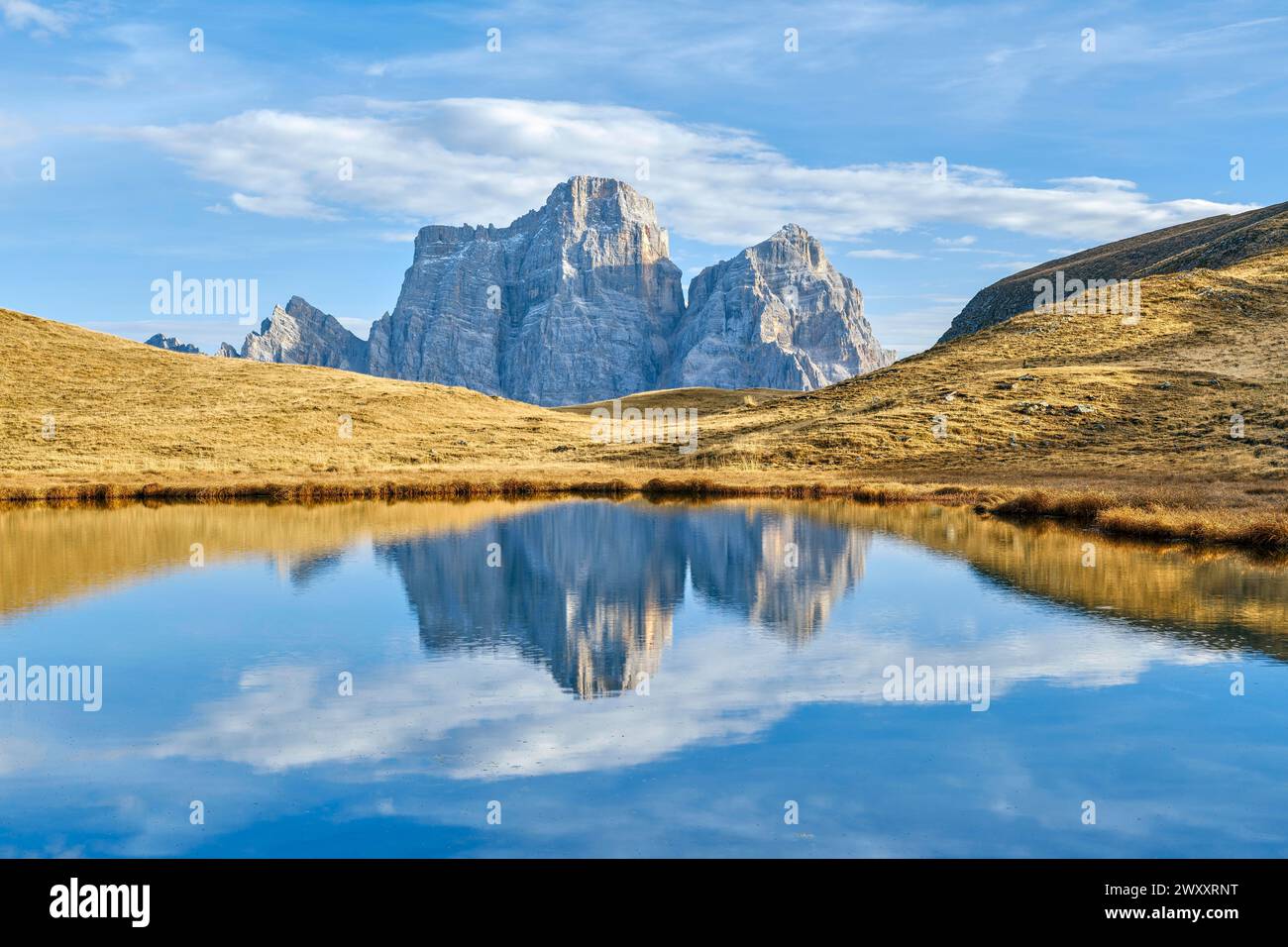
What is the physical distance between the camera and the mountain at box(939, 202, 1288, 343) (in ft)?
402

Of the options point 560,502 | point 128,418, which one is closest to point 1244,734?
point 560,502

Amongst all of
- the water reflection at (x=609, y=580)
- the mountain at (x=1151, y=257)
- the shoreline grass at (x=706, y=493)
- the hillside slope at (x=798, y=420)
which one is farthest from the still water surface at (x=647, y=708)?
the mountain at (x=1151, y=257)

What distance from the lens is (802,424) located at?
287 ft

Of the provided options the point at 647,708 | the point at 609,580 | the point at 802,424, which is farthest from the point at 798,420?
the point at 647,708

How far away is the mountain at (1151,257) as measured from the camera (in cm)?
12250

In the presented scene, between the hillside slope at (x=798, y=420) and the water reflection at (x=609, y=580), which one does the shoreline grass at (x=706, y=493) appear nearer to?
the hillside slope at (x=798, y=420)

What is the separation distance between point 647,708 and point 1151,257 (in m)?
156

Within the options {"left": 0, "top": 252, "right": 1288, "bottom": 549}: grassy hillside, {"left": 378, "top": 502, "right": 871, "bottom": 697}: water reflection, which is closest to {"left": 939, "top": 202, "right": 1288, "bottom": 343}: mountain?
{"left": 0, "top": 252, "right": 1288, "bottom": 549}: grassy hillside

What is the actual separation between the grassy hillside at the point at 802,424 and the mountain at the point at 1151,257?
12.7 metres

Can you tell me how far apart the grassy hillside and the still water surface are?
1708cm
